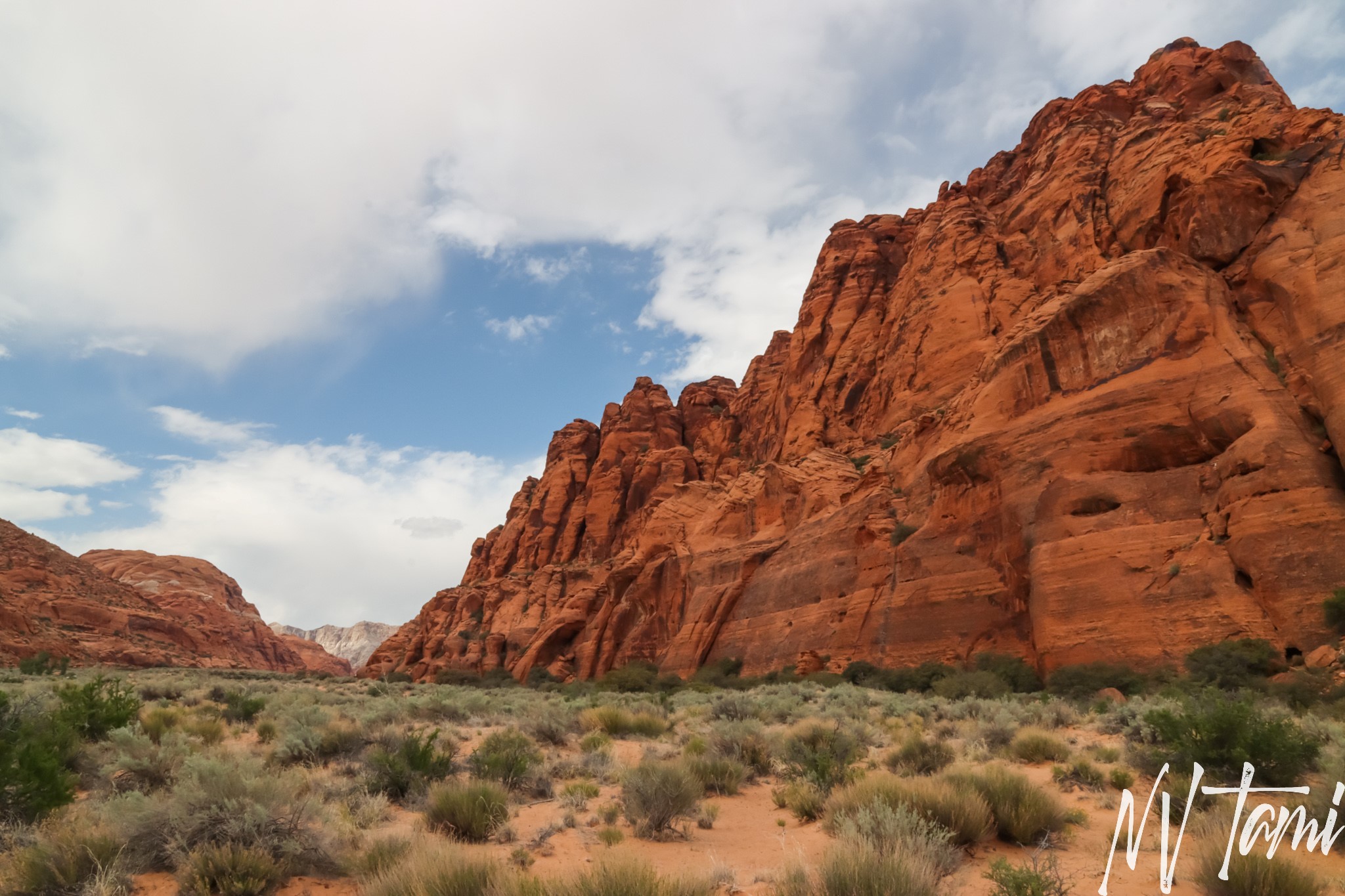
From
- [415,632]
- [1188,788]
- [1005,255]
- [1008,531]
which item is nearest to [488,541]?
[415,632]

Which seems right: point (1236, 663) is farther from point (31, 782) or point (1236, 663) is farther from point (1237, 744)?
point (31, 782)

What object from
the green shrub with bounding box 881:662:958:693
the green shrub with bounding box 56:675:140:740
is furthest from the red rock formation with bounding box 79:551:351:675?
the green shrub with bounding box 56:675:140:740

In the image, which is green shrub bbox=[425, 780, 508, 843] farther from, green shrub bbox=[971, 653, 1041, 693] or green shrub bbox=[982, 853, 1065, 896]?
green shrub bbox=[971, 653, 1041, 693]

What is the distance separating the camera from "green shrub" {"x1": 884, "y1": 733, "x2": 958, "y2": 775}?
28.7ft

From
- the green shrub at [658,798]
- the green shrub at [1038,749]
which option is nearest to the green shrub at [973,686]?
the green shrub at [1038,749]

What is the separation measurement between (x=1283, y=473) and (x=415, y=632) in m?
88.0

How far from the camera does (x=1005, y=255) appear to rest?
4753 centimetres

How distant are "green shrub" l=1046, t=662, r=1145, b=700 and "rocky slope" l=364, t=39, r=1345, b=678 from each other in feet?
2.38

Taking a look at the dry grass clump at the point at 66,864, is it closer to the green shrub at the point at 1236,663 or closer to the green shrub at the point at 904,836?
the green shrub at the point at 904,836

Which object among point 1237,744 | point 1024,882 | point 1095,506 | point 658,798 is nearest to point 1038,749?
point 1237,744

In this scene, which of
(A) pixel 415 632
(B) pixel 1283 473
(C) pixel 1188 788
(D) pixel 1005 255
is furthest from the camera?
(A) pixel 415 632

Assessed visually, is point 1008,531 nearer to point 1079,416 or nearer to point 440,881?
point 1079,416

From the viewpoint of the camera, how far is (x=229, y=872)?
478 cm

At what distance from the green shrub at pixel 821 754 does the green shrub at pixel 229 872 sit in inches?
208
